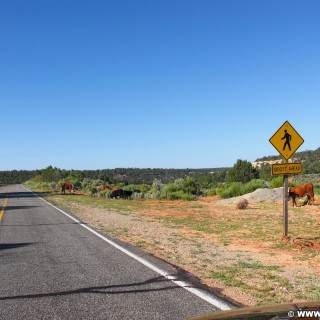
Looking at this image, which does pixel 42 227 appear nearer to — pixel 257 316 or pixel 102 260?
pixel 102 260

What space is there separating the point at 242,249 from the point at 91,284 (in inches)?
211

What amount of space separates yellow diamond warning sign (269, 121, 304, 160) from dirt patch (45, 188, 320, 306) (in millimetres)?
2646

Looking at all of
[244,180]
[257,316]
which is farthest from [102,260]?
[244,180]

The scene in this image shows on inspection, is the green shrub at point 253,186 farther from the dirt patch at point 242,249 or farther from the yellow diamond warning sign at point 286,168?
the yellow diamond warning sign at point 286,168

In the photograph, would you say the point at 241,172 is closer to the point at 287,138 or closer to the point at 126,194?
the point at 126,194

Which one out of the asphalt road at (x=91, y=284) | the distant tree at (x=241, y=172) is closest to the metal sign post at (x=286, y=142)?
the asphalt road at (x=91, y=284)

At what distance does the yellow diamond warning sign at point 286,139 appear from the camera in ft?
37.5

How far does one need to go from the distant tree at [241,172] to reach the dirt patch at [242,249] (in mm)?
32023

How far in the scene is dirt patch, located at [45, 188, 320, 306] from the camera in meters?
6.81

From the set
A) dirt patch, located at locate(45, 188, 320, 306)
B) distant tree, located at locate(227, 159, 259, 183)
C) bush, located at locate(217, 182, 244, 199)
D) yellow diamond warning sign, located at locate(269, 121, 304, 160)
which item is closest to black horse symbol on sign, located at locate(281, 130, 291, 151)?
yellow diamond warning sign, located at locate(269, 121, 304, 160)

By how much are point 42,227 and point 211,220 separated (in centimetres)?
738

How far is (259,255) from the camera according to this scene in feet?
32.9

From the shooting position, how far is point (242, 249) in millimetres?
10875

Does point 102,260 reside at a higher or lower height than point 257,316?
lower
